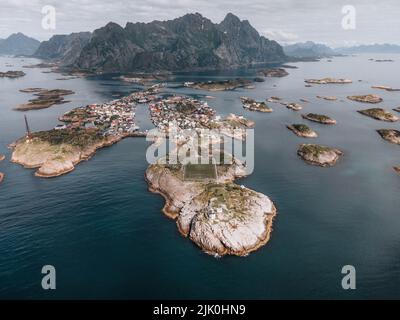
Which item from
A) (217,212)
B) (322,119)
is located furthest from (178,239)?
(322,119)

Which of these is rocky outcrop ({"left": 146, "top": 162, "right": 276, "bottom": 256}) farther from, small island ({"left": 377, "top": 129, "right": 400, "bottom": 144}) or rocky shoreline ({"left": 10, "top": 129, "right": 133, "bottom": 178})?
small island ({"left": 377, "top": 129, "right": 400, "bottom": 144})

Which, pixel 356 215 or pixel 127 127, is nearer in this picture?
pixel 356 215

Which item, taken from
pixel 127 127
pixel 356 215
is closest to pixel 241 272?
pixel 356 215

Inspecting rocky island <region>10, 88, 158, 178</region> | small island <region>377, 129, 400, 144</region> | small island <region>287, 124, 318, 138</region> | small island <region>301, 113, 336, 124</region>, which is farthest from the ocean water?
small island <region>301, 113, 336, 124</region>

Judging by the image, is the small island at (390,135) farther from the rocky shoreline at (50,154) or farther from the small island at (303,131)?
the rocky shoreline at (50,154)

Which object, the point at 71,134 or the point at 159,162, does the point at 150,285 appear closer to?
the point at 159,162

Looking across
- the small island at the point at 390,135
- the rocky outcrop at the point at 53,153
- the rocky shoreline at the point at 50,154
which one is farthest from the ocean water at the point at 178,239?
the small island at the point at 390,135
